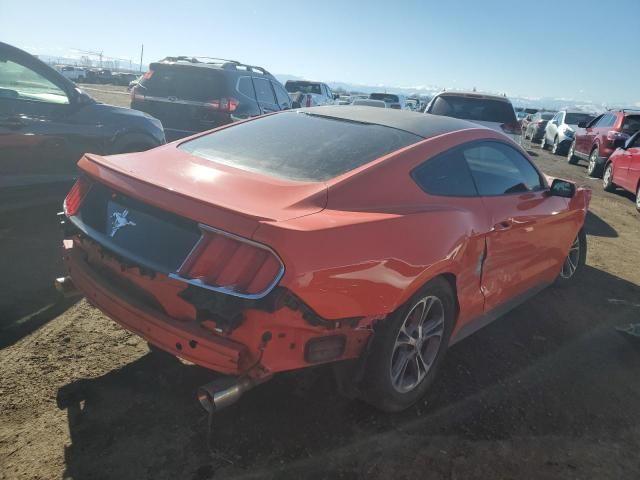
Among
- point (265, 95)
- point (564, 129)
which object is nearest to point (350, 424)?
point (265, 95)

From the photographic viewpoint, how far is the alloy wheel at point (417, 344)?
2.77 meters

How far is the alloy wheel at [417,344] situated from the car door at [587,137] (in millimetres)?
12750

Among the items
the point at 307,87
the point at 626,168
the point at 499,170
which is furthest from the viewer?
the point at 307,87

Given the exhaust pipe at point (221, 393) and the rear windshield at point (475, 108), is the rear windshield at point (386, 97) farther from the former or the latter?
the exhaust pipe at point (221, 393)

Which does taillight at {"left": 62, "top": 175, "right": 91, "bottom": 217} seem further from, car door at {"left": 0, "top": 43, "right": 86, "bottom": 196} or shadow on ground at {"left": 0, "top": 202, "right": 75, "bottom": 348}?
car door at {"left": 0, "top": 43, "right": 86, "bottom": 196}

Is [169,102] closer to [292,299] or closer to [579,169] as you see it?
[292,299]

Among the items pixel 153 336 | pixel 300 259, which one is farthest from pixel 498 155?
pixel 153 336

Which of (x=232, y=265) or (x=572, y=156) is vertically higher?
(x=232, y=265)

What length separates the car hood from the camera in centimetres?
228

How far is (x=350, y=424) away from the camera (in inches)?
109

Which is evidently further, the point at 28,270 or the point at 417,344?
the point at 28,270

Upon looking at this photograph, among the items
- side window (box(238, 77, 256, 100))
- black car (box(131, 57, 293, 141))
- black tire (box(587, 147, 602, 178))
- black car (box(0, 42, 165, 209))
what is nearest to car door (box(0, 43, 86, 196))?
black car (box(0, 42, 165, 209))

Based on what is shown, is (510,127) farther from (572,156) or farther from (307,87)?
(307,87)

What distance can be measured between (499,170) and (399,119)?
822 millimetres
